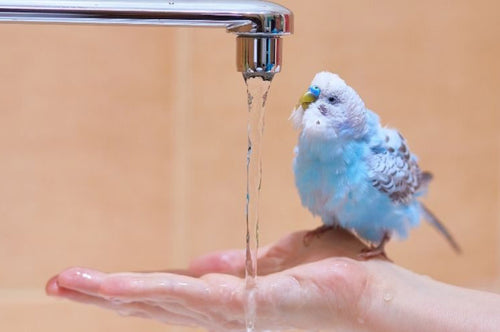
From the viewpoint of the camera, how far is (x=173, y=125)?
1.10 metres

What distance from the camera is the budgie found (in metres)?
0.77

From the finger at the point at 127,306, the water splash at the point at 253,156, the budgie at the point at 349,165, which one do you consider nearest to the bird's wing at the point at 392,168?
the budgie at the point at 349,165

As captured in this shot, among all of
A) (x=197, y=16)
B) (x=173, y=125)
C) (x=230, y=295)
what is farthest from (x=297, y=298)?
(x=173, y=125)

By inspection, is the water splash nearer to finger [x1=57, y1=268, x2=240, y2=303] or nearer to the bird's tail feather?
finger [x1=57, y1=268, x2=240, y2=303]

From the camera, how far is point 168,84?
43.1 inches

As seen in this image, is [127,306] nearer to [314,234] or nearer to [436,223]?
[314,234]

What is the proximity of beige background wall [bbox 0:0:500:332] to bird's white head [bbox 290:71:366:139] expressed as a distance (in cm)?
27

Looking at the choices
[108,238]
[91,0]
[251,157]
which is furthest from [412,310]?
[108,238]

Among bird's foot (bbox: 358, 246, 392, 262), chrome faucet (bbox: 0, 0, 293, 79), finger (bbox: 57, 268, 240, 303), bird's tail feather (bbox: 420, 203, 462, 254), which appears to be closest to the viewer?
chrome faucet (bbox: 0, 0, 293, 79)

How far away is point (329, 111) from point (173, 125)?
378mm

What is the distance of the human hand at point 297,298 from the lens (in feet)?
2.41

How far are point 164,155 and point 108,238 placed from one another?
0.44 feet

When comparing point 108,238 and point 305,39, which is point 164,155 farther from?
point 305,39

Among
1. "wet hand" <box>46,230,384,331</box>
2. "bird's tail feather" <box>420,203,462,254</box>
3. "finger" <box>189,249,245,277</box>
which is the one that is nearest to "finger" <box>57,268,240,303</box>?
"wet hand" <box>46,230,384,331</box>
